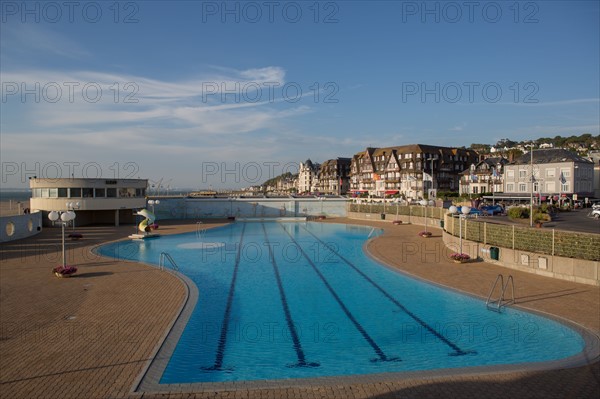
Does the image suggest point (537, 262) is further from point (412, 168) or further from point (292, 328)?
point (412, 168)

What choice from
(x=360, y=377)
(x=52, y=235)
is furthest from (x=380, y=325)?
(x=52, y=235)

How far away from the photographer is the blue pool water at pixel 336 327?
1052 cm

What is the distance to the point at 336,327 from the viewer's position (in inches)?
529

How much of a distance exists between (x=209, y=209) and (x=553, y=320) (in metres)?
47.9

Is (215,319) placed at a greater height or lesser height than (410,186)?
lesser

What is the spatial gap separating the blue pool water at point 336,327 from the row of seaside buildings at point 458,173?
2946 centimetres

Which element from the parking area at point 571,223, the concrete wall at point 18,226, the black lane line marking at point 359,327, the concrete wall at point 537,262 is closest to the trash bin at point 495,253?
the concrete wall at point 537,262

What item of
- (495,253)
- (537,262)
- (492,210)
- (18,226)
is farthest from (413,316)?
(492,210)

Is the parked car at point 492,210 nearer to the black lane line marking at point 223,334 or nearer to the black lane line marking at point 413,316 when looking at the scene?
the black lane line marking at point 413,316

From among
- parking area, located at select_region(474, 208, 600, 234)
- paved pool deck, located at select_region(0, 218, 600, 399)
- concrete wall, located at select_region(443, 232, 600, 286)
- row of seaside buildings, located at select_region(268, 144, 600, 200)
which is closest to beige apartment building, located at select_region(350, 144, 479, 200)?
row of seaside buildings, located at select_region(268, 144, 600, 200)

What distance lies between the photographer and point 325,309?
15.4 m

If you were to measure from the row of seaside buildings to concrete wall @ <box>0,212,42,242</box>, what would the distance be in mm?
41599

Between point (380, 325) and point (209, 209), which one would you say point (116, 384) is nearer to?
point (380, 325)

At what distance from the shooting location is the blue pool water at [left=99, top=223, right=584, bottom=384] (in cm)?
1052
